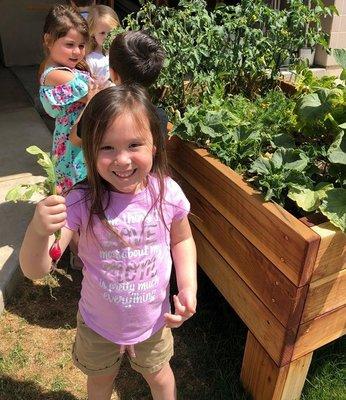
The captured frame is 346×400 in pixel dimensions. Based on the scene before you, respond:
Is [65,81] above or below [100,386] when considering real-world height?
above

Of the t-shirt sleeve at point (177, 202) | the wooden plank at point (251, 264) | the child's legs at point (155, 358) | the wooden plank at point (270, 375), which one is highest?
the t-shirt sleeve at point (177, 202)

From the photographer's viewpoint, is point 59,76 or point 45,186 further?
point 59,76

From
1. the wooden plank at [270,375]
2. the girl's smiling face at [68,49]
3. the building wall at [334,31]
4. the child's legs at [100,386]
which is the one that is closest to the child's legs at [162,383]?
the child's legs at [100,386]

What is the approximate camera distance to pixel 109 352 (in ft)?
5.81

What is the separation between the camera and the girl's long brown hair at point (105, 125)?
146 centimetres

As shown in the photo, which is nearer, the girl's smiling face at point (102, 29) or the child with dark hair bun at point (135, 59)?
the child with dark hair bun at point (135, 59)

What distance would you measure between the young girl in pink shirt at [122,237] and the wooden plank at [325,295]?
0.45 metres

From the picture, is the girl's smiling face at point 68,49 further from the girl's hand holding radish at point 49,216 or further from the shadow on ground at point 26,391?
the shadow on ground at point 26,391

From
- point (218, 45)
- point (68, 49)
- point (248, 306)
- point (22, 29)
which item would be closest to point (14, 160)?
point (68, 49)

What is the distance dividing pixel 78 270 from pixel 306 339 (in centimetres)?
160

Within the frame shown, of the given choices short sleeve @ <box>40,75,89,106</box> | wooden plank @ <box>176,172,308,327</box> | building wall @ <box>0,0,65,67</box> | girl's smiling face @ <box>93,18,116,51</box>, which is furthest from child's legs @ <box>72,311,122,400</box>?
building wall @ <box>0,0,65,67</box>

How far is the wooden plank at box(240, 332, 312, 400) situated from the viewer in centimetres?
197

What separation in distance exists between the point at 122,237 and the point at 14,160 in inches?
109

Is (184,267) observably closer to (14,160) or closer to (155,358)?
(155,358)
